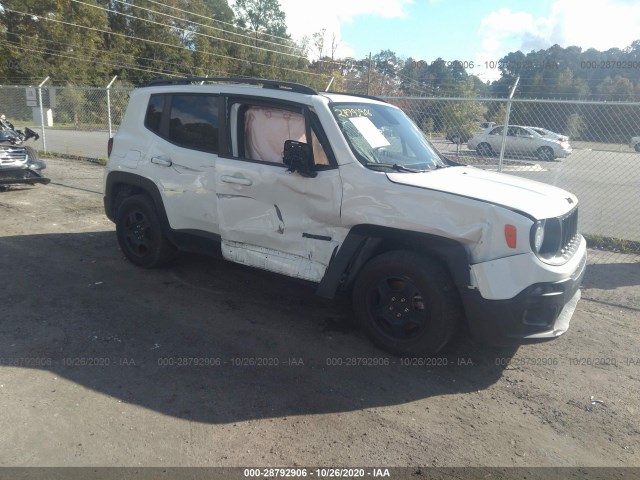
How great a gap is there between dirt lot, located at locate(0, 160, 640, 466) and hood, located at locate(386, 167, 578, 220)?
1.25m

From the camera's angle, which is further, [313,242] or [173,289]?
[173,289]

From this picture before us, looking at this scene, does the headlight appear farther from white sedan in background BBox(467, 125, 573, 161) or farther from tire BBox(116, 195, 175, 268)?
white sedan in background BBox(467, 125, 573, 161)

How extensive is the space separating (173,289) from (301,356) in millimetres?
1922

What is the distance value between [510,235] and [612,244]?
501 centimetres

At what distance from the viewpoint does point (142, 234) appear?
5.62 meters

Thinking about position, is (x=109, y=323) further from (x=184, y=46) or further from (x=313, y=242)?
(x=184, y=46)

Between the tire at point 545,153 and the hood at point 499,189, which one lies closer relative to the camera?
the hood at point 499,189

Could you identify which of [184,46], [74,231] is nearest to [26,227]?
[74,231]

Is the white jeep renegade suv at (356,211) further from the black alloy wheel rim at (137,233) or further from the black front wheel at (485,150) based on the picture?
the black front wheel at (485,150)

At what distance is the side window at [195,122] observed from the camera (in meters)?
4.86

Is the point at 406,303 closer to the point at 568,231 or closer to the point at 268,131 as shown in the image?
the point at 568,231

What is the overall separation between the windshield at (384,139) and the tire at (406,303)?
2.74 ft

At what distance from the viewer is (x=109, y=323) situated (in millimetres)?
4355

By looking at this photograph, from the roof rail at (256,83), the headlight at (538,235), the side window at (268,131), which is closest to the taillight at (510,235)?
the headlight at (538,235)
